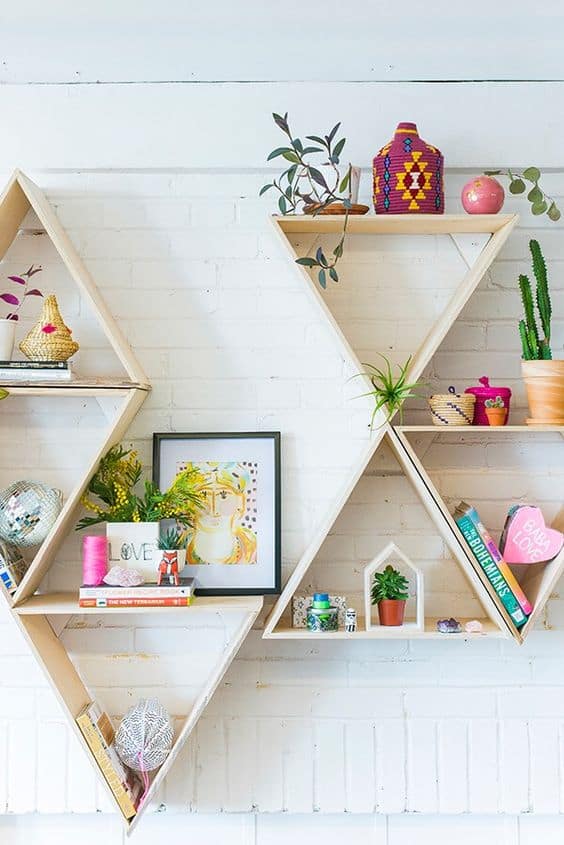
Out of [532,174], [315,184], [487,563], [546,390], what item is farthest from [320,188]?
[487,563]

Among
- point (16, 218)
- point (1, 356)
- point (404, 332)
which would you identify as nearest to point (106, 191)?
point (16, 218)

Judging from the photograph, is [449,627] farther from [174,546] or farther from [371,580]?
[174,546]

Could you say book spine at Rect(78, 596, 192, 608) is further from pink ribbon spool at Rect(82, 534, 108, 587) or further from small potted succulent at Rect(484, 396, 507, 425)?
small potted succulent at Rect(484, 396, 507, 425)

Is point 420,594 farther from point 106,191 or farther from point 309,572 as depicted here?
point 106,191

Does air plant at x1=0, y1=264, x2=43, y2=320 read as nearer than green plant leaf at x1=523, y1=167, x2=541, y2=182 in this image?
No

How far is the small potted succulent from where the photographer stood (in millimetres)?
2074

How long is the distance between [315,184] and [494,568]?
96 centimetres

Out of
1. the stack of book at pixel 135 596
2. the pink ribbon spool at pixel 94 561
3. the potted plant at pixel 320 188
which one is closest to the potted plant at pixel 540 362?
the potted plant at pixel 320 188

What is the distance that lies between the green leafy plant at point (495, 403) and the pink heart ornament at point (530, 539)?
0.76 ft

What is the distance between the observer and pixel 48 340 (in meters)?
2.05

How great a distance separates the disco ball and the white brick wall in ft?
0.52

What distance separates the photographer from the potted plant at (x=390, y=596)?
2.06m

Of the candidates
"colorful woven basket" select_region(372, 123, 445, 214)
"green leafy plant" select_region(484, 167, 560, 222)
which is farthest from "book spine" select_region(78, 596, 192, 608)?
"green leafy plant" select_region(484, 167, 560, 222)

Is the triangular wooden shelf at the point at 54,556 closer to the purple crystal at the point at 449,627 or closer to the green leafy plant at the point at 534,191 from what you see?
the purple crystal at the point at 449,627
